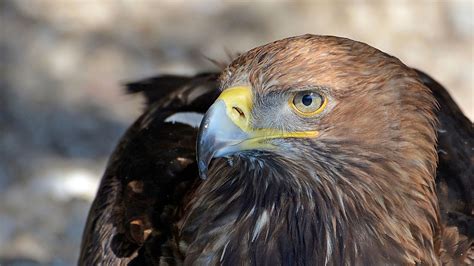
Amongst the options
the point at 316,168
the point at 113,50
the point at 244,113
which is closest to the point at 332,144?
the point at 316,168

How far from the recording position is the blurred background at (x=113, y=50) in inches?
257

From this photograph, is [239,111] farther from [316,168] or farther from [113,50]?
[113,50]

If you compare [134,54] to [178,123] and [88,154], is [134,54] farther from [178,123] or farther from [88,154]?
[178,123]

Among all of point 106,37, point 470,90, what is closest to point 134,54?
point 106,37

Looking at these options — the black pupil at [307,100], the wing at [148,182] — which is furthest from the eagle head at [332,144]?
the wing at [148,182]

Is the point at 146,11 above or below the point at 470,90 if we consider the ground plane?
above

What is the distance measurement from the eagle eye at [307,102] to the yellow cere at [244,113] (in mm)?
78

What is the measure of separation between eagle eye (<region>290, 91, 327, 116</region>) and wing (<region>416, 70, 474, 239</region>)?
3.15 feet

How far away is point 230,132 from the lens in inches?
129

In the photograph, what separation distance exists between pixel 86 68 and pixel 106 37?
0.27 metres

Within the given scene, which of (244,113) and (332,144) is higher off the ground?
(244,113)

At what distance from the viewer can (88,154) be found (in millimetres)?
6551

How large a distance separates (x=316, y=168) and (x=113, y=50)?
12.4 ft

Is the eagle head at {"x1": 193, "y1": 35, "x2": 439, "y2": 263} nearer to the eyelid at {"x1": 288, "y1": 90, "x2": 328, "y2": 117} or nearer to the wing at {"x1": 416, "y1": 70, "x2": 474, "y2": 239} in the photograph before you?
the eyelid at {"x1": 288, "y1": 90, "x2": 328, "y2": 117}
